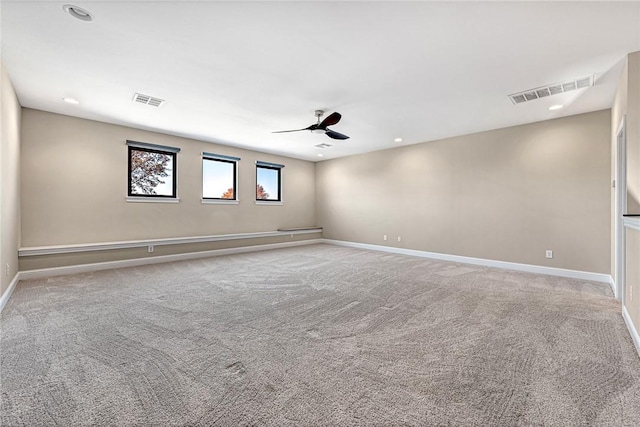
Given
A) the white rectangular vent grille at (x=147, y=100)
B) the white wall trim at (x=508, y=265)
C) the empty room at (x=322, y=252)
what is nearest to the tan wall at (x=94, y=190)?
the empty room at (x=322, y=252)

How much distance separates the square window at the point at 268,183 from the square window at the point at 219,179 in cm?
70

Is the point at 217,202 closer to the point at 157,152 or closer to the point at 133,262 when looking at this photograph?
the point at 157,152

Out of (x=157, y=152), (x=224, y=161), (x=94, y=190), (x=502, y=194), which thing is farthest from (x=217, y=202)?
(x=502, y=194)

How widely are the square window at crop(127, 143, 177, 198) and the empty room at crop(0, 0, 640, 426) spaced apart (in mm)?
46

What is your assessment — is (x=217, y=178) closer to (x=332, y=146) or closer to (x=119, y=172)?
(x=119, y=172)

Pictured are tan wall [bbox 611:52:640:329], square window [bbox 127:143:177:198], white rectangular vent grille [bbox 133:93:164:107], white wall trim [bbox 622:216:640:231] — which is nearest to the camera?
white wall trim [bbox 622:216:640:231]

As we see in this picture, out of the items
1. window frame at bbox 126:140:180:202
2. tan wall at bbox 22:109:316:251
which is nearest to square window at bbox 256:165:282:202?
tan wall at bbox 22:109:316:251

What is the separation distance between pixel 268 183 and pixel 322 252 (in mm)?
2531

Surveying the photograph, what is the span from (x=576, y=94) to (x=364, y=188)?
14.9 ft

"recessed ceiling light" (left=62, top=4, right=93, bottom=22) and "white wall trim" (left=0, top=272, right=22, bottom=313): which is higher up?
"recessed ceiling light" (left=62, top=4, right=93, bottom=22)

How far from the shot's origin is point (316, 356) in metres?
2.08

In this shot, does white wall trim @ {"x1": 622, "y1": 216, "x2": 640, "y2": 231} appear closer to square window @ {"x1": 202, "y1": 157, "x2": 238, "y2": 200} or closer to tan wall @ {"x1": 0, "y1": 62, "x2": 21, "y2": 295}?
tan wall @ {"x1": 0, "y1": 62, "x2": 21, "y2": 295}

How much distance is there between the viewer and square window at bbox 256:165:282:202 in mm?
7543

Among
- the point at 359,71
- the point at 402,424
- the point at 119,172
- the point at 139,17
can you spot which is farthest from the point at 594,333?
the point at 119,172
